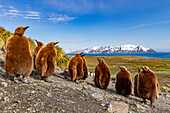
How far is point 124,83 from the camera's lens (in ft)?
23.9

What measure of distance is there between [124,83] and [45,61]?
430 cm

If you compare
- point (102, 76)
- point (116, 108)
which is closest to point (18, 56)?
point (116, 108)

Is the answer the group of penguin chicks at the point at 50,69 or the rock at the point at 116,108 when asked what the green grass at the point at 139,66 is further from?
the rock at the point at 116,108

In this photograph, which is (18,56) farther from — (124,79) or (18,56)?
(124,79)

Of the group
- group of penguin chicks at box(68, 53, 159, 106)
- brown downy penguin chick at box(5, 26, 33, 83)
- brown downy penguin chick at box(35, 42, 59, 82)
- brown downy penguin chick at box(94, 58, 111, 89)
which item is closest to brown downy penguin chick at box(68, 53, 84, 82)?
group of penguin chicks at box(68, 53, 159, 106)

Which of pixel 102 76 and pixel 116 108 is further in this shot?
pixel 102 76

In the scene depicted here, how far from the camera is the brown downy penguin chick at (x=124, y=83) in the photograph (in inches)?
284

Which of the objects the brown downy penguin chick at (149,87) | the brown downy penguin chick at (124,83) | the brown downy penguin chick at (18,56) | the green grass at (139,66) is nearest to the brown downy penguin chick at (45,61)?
the brown downy penguin chick at (18,56)

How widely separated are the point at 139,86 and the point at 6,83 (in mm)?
5406

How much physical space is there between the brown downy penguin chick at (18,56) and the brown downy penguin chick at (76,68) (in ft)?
10.1

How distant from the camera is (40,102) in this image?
139 inches

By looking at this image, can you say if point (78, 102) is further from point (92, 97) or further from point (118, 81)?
point (118, 81)

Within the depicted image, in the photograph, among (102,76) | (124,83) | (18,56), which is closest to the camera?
(18,56)

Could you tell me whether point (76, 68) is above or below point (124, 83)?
above
